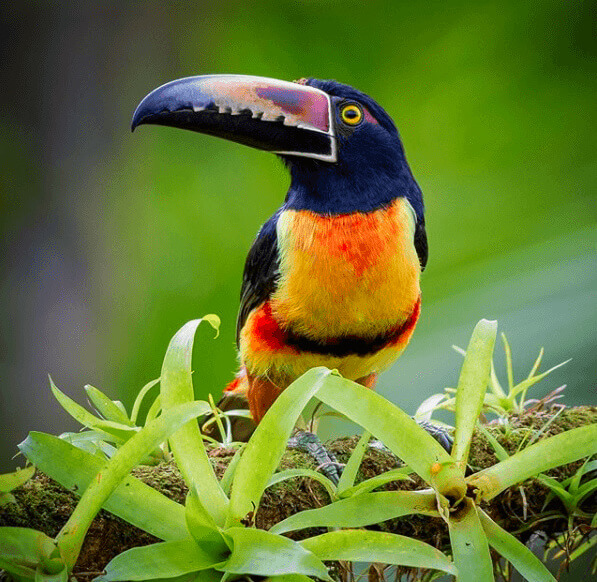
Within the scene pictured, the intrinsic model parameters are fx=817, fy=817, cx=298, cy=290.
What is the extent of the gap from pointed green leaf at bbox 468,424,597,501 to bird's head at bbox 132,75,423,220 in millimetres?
896

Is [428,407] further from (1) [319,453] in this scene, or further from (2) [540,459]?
(2) [540,459]

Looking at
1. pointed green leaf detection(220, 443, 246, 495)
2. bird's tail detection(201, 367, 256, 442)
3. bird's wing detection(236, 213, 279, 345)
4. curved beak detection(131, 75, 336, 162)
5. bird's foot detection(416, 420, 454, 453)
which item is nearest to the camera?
pointed green leaf detection(220, 443, 246, 495)

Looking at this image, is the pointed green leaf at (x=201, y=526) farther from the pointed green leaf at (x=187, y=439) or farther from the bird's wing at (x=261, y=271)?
the bird's wing at (x=261, y=271)

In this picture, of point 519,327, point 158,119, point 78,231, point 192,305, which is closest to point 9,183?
point 78,231

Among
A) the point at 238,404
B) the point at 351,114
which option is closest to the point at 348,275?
the point at 351,114

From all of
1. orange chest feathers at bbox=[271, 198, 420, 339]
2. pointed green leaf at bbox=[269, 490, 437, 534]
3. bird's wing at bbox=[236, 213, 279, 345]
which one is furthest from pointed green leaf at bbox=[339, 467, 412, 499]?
bird's wing at bbox=[236, 213, 279, 345]

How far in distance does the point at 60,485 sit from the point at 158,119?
0.88m

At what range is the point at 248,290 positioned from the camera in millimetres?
2020

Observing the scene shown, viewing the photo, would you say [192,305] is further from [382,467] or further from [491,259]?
[382,467]

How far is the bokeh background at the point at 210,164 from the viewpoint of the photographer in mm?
2273

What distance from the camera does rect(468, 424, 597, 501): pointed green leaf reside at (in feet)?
3.53

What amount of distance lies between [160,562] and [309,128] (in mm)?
1166

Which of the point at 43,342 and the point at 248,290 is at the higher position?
the point at 248,290

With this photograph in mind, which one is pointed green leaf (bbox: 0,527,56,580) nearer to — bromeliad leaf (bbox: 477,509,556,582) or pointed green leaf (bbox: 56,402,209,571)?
pointed green leaf (bbox: 56,402,209,571)
